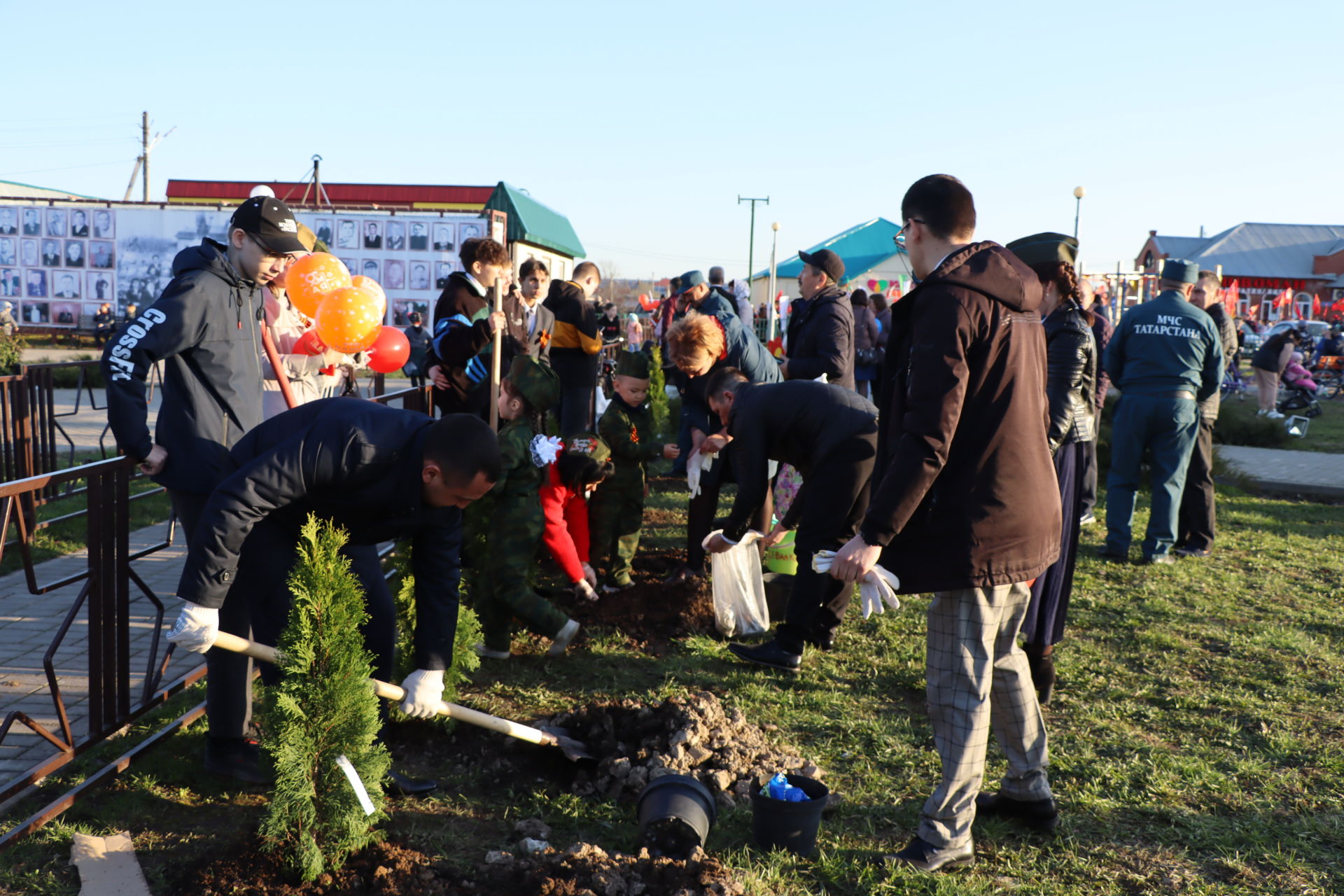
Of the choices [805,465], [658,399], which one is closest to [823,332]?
[805,465]

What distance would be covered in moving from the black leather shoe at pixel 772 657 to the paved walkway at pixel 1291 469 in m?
8.02

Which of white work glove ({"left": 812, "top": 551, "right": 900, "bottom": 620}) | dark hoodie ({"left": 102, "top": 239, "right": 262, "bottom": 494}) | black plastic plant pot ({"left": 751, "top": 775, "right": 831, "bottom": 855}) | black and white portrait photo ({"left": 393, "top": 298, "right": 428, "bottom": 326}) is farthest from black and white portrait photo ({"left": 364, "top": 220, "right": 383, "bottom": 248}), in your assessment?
white work glove ({"left": 812, "top": 551, "right": 900, "bottom": 620})

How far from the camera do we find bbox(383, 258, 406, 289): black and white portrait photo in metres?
22.6

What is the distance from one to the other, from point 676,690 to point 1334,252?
75.8 meters

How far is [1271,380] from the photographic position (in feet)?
54.3

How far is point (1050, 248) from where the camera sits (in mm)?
4230

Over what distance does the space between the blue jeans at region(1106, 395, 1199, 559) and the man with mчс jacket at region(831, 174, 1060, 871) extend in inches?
172

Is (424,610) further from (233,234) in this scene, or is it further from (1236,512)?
(1236,512)

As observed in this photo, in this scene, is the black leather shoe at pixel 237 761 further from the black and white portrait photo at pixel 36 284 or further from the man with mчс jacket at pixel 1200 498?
the black and white portrait photo at pixel 36 284

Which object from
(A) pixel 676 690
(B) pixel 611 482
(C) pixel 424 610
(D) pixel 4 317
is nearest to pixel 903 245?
(C) pixel 424 610

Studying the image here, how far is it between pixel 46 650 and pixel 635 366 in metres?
3.42

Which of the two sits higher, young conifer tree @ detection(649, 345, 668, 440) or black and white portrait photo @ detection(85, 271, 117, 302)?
black and white portrait photo @ detection(85, 271, 117, 302)

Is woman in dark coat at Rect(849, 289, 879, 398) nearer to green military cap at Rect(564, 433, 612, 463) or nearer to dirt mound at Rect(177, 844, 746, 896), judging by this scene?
green military cap at Rect(564, 433, 612, 463)

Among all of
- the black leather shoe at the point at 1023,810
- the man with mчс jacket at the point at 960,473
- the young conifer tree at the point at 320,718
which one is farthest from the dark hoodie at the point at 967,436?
the young conifer tree at the point at 320,718
